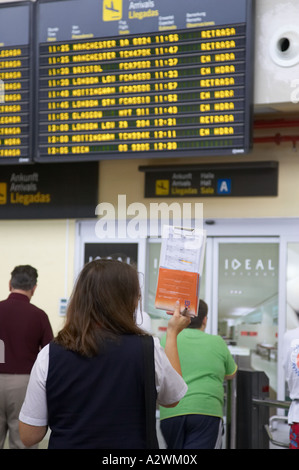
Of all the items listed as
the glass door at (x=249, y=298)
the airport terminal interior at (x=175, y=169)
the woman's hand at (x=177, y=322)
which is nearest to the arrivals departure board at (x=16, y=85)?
the airport terminal interior at (x=175, y=169)

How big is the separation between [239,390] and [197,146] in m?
1.82

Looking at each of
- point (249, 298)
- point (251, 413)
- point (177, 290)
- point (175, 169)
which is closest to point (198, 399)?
point (251, 413)

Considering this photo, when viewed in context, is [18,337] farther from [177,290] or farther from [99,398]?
[99,398]

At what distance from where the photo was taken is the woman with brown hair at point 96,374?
202cm

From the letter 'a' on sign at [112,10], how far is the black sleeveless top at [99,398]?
3925 mm

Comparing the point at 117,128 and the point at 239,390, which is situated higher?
the point at 117,128

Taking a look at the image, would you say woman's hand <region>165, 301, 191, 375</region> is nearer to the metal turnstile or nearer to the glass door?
the metal turnstile

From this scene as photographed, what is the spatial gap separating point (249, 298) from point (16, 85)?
2669 millimetres

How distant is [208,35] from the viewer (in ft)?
16.6
